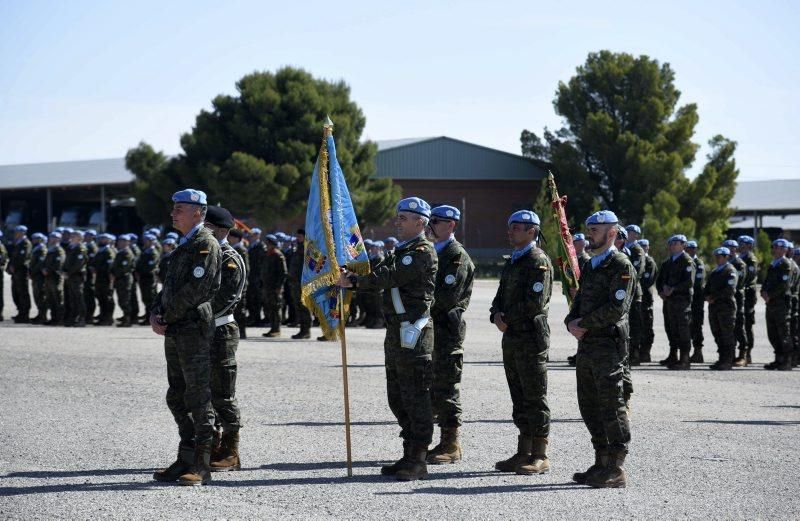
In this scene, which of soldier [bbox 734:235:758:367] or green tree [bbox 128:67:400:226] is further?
green tree [bbox 128:67:400:226]

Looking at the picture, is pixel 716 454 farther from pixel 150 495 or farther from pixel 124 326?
pixel 124 326

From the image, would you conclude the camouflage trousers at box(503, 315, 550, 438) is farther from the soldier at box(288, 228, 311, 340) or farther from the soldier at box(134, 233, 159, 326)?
the soldier at box(134, 233, 159, 326)

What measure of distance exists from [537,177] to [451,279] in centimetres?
4755

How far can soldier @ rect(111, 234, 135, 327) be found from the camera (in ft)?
69.7

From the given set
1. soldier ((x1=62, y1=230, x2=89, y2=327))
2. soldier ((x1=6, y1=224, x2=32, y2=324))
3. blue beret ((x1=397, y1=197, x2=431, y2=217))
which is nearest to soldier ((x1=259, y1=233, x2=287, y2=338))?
soldier ((x1=62, y1=230, x2=89, y2=327))

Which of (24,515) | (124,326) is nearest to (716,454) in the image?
(24,515)

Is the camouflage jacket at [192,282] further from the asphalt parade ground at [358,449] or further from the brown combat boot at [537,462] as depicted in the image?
the brown combat boot at [537,462]

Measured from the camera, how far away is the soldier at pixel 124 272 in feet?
69.7

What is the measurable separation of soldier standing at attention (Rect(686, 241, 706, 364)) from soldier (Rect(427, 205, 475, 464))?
9170 millimetres

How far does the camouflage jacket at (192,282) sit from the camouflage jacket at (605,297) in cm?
281

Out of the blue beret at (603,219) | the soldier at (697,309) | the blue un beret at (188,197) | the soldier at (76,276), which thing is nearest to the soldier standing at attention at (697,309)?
Result: the soldier at (697,309)

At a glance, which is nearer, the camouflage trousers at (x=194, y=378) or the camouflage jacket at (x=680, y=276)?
the camouflage trousers at (x=194, y=378)

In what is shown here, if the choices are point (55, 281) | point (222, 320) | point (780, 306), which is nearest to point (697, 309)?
point (780, 306)

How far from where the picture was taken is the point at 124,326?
21547 mm
